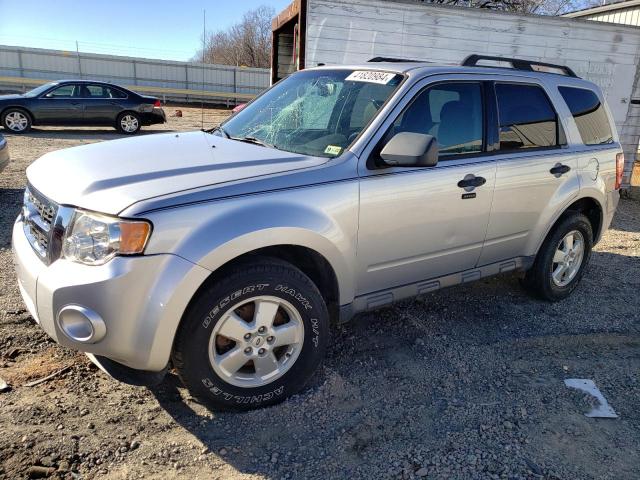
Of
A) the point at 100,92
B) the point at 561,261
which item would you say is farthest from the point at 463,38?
the point at 100,92

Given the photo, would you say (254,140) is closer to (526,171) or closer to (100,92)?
(526,171)

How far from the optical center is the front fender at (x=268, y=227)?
8.24ft

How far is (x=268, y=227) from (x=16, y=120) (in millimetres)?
14661

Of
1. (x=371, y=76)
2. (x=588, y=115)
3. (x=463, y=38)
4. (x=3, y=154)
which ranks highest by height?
(x=463, y=38)

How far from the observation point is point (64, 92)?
15.1m

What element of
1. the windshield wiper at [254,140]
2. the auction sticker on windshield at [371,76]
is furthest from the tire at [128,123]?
the auction sticker on windshield at [371,76]

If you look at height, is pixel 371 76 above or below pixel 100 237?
above

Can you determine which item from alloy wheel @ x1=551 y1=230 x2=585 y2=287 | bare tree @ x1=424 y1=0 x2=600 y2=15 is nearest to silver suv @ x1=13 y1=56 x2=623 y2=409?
alloy wheel @ x1=551 y1=230 x2=585 y2=287

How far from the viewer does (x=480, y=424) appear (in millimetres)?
3000

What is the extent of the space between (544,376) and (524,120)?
193cm

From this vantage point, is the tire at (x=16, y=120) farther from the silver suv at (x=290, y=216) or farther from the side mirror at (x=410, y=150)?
the side mirror at (x=410, y=150)

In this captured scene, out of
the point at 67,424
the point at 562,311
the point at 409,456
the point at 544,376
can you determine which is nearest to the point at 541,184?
the point at 562,311

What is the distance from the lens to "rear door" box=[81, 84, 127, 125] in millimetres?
15281

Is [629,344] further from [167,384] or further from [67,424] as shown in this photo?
[67,424]
